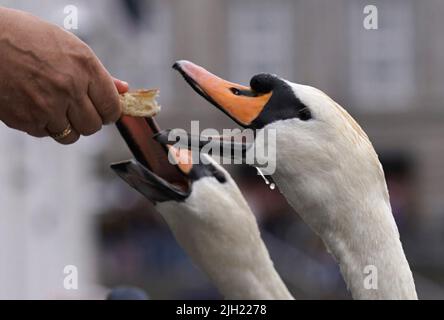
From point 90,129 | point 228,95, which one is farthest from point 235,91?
point 90,129

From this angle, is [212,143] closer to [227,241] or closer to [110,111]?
[110,111]

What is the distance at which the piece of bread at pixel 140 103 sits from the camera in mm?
3102

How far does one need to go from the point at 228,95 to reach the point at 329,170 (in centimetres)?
30

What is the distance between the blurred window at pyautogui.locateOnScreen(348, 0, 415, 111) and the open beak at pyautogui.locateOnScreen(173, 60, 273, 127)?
20882mm

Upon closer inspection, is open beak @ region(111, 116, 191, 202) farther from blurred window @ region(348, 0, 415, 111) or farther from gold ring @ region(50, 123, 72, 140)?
blurred window @ region(348, 0, 415, 111)

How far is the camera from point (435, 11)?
24.0m

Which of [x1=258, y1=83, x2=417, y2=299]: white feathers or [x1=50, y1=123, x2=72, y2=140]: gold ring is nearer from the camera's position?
[x1=258, y1=83, x2=417, y2=299]: white feathers

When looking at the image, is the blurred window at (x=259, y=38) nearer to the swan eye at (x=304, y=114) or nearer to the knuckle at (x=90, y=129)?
the knuckle at (x=90, y=129)

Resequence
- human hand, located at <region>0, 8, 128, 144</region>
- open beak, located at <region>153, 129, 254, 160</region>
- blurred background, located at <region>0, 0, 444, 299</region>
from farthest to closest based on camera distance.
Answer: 1. blurred background, located at <region>0, 0, 444, 299</region>
2. human hand, located at <region>0, 8, 128, 144</region>
3. open beak, located at <region>153, 129, 254, 160</region>

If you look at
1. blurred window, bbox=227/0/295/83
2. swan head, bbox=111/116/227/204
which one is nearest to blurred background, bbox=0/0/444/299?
blurred window, bbox=227/0/295/83

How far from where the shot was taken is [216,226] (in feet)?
12.1

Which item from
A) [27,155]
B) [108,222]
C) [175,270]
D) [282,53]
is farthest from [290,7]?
[27,155]

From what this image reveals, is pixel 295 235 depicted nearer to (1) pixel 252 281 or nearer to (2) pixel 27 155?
(2) pixel 27 155

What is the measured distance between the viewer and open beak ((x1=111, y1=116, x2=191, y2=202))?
3.25 m
